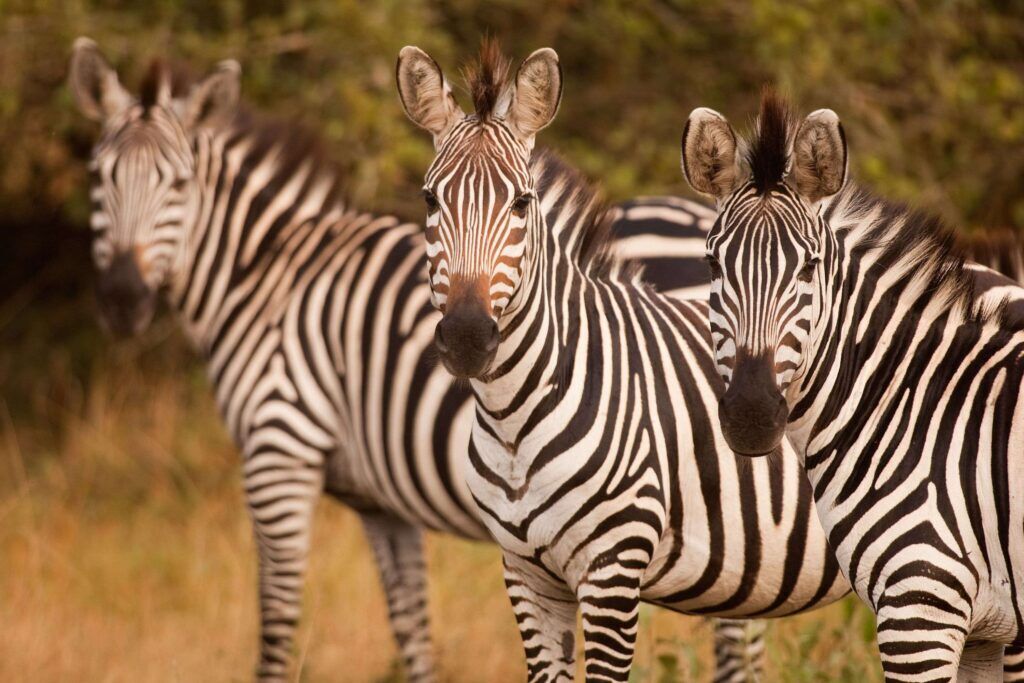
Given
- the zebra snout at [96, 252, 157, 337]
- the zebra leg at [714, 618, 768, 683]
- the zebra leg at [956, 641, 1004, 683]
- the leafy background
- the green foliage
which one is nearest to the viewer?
the zebra leg at [956, 641, 1004, 683]

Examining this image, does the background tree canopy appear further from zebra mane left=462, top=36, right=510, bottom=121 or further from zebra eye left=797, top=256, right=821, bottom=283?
zebra eye left=797, top=256, right=821, bottom=283

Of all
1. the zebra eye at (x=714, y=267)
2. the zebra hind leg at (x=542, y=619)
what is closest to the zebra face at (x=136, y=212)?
the zebra hind leg at (x=542, y=619)

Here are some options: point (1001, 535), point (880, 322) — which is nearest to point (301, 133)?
point (880, 322)

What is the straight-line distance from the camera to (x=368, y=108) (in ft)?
26.3

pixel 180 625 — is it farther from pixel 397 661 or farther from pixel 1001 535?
pixel 1001 535

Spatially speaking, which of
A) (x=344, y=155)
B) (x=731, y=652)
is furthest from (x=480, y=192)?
(x=344, y=155)

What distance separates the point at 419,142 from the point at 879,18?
321 centimetres

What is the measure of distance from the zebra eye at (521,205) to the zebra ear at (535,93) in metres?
0.26

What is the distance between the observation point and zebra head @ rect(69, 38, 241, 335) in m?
5.95

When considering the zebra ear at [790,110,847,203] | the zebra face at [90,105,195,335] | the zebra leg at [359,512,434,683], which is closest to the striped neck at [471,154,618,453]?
the zebra ear at [790,110,847,203]

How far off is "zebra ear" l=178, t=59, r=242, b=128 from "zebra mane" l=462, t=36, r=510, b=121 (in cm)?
283

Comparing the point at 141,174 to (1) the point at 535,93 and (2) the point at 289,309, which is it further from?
(1) the point at 535,93

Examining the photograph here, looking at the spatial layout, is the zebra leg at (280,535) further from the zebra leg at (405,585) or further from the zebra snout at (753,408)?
the zebra snout at (753,408)

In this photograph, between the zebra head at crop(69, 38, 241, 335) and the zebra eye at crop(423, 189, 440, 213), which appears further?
the zebra head at crop(69, 38, 241, 335)
